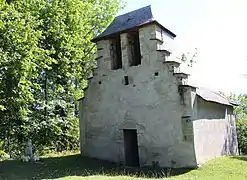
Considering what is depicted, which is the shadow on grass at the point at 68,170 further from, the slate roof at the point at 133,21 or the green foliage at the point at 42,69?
the slate roof at the point at 133,21

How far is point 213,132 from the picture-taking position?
1402 cm

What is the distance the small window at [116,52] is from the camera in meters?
15.3

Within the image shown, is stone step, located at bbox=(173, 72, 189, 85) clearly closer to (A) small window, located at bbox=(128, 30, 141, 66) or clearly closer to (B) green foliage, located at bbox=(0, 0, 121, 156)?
(A) small window, located at bbox=(128, 30, 141, 66)

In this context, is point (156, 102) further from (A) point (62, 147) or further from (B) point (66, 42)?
(A) point (62, 147)

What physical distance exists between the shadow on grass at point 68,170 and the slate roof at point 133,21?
6879 mm

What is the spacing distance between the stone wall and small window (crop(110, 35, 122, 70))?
0.89 feet

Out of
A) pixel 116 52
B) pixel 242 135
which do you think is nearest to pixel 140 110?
pixel 116 52

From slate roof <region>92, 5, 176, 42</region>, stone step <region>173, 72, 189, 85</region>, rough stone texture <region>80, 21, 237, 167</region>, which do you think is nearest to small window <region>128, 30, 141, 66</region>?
rough stone texture <region>80, 21, 237, 167</region>

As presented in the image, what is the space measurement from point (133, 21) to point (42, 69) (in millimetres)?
5699

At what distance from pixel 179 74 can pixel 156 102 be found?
1748 mm

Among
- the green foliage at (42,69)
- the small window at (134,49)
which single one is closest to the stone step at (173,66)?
the small window at (134,49)

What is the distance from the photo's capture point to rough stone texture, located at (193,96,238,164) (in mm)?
12562

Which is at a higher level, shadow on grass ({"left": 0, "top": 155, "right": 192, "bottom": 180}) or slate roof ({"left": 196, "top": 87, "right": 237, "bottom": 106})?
slate roof ({"left": 196, "top": 87, "right": 237, "bottom": 106})

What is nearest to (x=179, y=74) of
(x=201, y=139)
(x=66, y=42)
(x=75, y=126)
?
(x=201, y=139)
